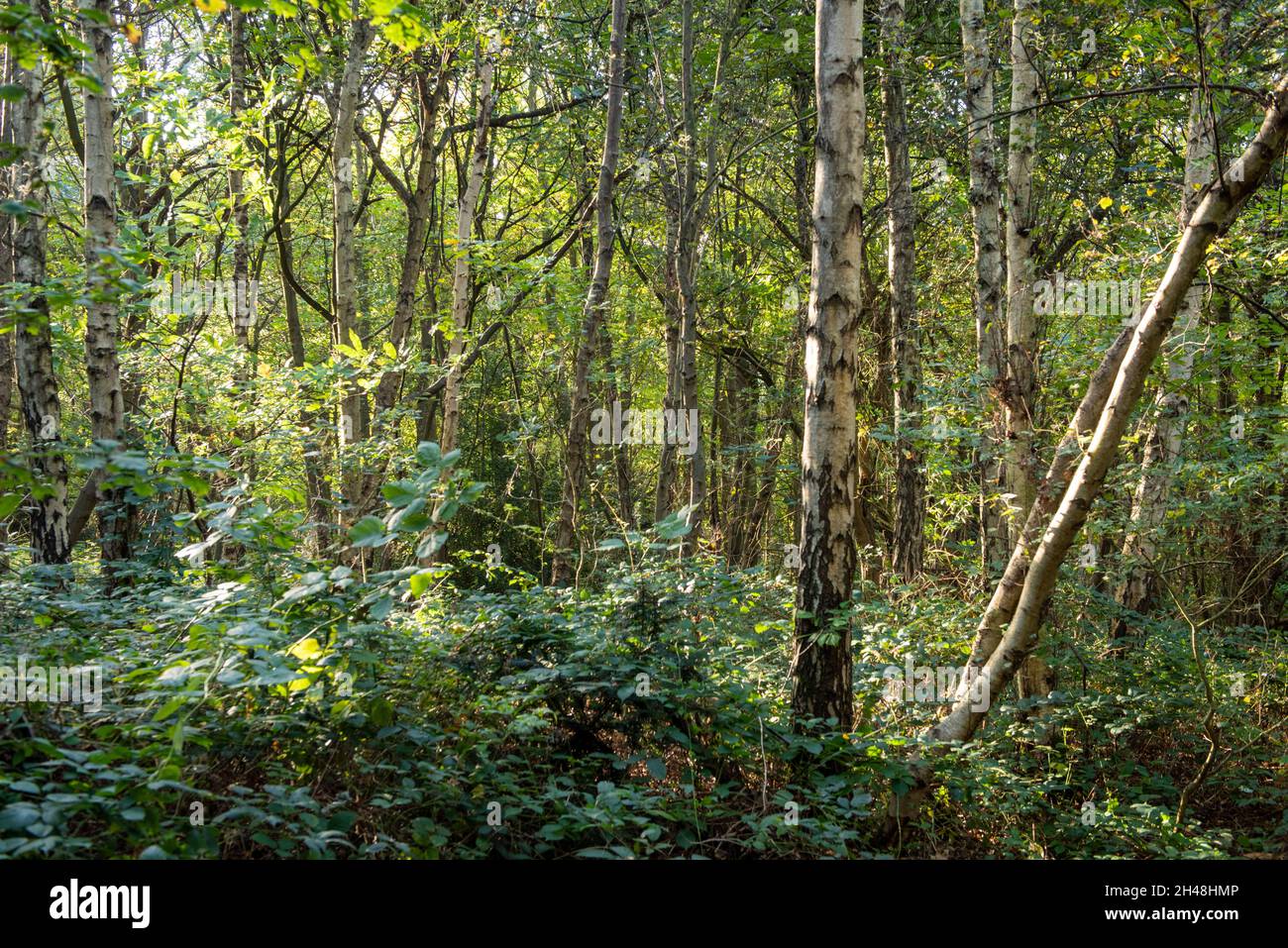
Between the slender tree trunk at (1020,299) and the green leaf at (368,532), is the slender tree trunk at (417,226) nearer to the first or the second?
the slender tree trunk at (1020,299)

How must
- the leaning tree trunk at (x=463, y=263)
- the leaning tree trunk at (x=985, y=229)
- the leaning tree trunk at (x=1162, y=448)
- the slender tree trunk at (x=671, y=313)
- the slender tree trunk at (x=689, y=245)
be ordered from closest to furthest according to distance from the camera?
the leaning tree trunk at (x=985, y=229) → the leaning tree trunk at (x=1162, y=448) → the leaning tree trunk at (x=463, y=263) → the slender tree trunk at (x=689, y=245) → the slender tree trunk at (x=671, y=313)

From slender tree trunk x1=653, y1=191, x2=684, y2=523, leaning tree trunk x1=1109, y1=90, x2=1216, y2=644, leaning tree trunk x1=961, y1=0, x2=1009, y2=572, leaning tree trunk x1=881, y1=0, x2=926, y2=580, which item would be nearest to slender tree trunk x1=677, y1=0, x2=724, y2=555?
slender tree trunk x1=653, y1=191, x2=684, y2=523

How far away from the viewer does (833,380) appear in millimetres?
5277

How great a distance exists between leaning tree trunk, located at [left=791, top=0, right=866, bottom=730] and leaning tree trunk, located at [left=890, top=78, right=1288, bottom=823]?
30.8 inches

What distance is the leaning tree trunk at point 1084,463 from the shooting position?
15.2 ft

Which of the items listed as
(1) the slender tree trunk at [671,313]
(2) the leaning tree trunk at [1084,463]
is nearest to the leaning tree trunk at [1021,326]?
(2) the leaning tree trunk at [1084,463]

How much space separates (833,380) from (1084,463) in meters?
1.46

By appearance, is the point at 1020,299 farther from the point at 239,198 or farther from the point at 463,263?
the point at 239,198

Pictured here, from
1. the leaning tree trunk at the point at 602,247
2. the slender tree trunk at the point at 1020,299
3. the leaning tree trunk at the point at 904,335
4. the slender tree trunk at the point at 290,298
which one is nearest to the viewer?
the slender tree trunk at the point at 1020,299

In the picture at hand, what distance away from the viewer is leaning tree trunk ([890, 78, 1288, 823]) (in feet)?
15.2

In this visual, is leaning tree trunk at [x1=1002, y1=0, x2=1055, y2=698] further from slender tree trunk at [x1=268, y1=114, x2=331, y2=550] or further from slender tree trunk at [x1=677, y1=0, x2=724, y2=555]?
slender tree trunk at [x1=268, y1=114, x2=331, y2=550]

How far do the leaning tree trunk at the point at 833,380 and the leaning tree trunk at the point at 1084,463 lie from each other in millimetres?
782

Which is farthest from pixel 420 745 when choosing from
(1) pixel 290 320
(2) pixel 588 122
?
(2) pixel 588 122

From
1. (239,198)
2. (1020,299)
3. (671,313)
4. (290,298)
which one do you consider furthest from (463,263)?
(1020,299)
